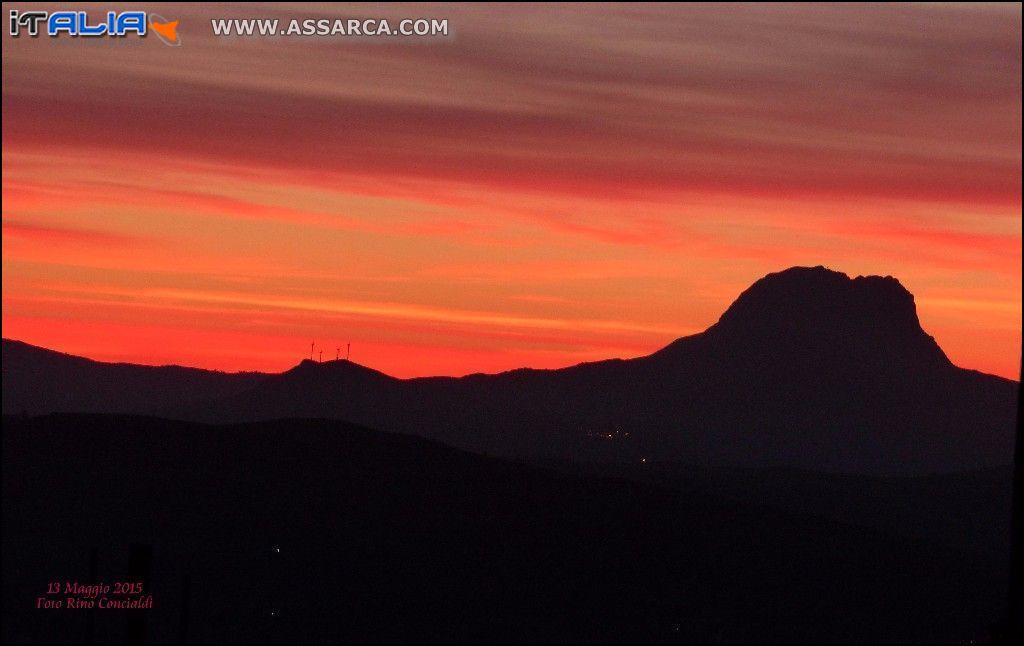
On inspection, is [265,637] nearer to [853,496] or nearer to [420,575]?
[420,575]

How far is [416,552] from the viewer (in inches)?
3086

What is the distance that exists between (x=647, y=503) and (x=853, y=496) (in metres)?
56.2

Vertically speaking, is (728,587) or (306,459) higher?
(306,459)

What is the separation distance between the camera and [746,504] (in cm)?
10075

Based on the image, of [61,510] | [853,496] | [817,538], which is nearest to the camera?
[61,510]

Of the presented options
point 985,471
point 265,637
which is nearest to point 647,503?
point 265,637

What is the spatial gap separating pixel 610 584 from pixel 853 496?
75.7 meters

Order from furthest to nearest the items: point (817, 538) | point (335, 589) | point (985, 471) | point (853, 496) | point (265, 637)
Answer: point (985, 471), point (853, 496), point (817, 538), point (335, 589), point (265, 637)

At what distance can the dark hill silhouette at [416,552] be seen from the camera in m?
67.1

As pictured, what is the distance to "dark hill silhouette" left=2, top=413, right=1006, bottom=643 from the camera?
67.1m

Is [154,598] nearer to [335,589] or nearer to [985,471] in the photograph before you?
[335,589]

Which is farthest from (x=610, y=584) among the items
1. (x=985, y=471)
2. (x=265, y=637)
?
(x=985, y=471)

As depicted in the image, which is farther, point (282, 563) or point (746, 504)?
point (746, 504)

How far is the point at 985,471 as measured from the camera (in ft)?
559
